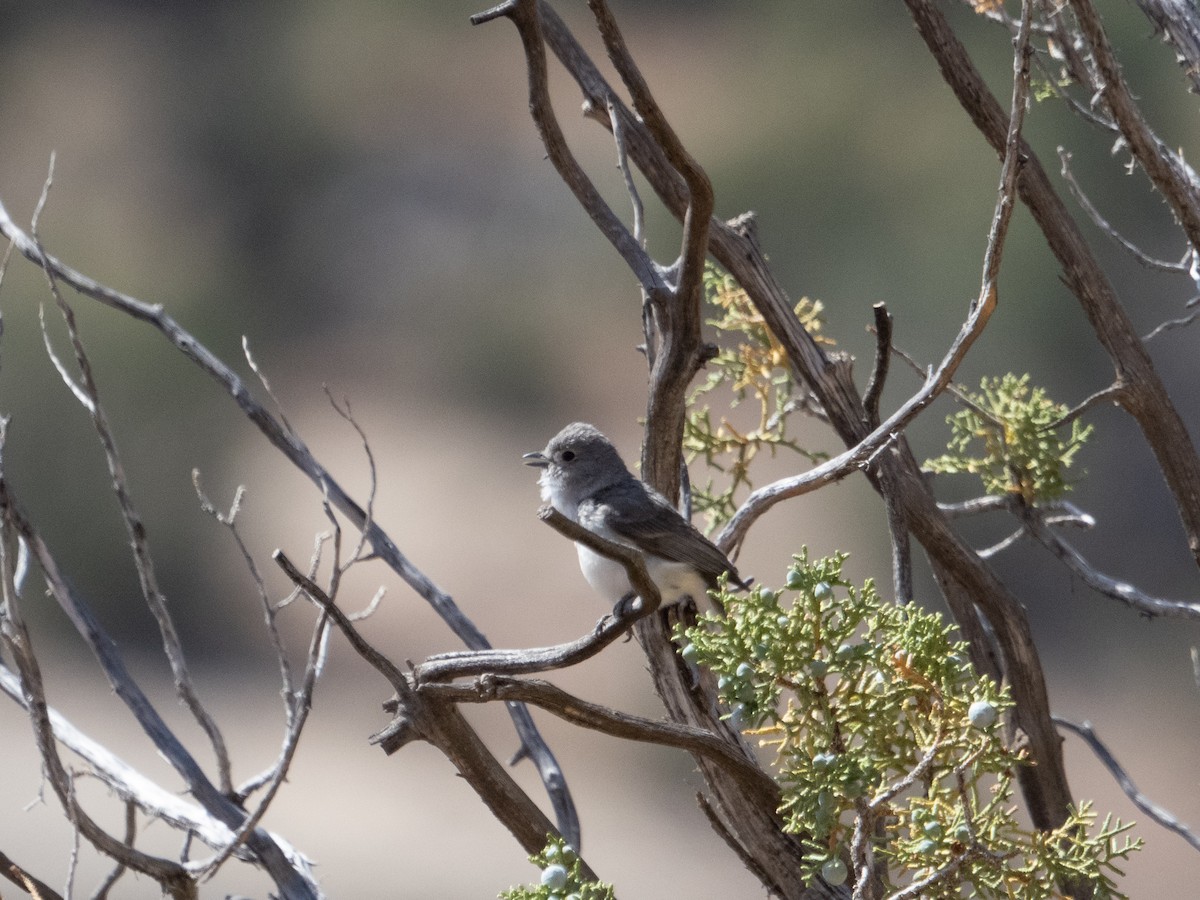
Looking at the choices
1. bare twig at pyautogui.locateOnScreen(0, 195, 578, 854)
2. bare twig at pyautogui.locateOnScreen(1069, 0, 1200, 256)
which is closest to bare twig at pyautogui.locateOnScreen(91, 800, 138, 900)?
bare twig at pyautogui.locateOnScreen(0, 195, 578, 854)

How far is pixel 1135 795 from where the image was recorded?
7.50 feet

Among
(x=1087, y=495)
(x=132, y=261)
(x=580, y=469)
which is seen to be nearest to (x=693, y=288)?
(x=580, y=469)

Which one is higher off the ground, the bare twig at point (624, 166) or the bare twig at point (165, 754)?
the bare twig at point (624, 166)

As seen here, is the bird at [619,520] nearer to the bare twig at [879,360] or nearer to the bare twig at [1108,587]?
the bare twig at [879,360]

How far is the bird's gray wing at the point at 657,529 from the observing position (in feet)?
7.79

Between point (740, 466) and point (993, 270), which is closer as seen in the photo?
point (993, 270)

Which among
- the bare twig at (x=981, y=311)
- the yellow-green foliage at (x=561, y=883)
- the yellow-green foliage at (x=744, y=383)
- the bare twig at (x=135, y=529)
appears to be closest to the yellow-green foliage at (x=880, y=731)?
the yellow-green foliage at (x=561, y=883)

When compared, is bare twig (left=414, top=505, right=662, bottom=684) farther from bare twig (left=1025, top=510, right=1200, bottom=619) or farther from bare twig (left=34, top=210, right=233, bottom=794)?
bare twig (left=1025, top=510, right=1200, bottom=619)

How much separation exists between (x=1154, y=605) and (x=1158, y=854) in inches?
350

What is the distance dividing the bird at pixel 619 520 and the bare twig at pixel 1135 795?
72 cm

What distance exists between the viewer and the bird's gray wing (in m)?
2.38

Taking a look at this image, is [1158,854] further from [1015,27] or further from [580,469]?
[1015,27]

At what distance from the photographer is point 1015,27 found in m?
2.34

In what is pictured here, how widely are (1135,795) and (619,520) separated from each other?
45.6 inches
